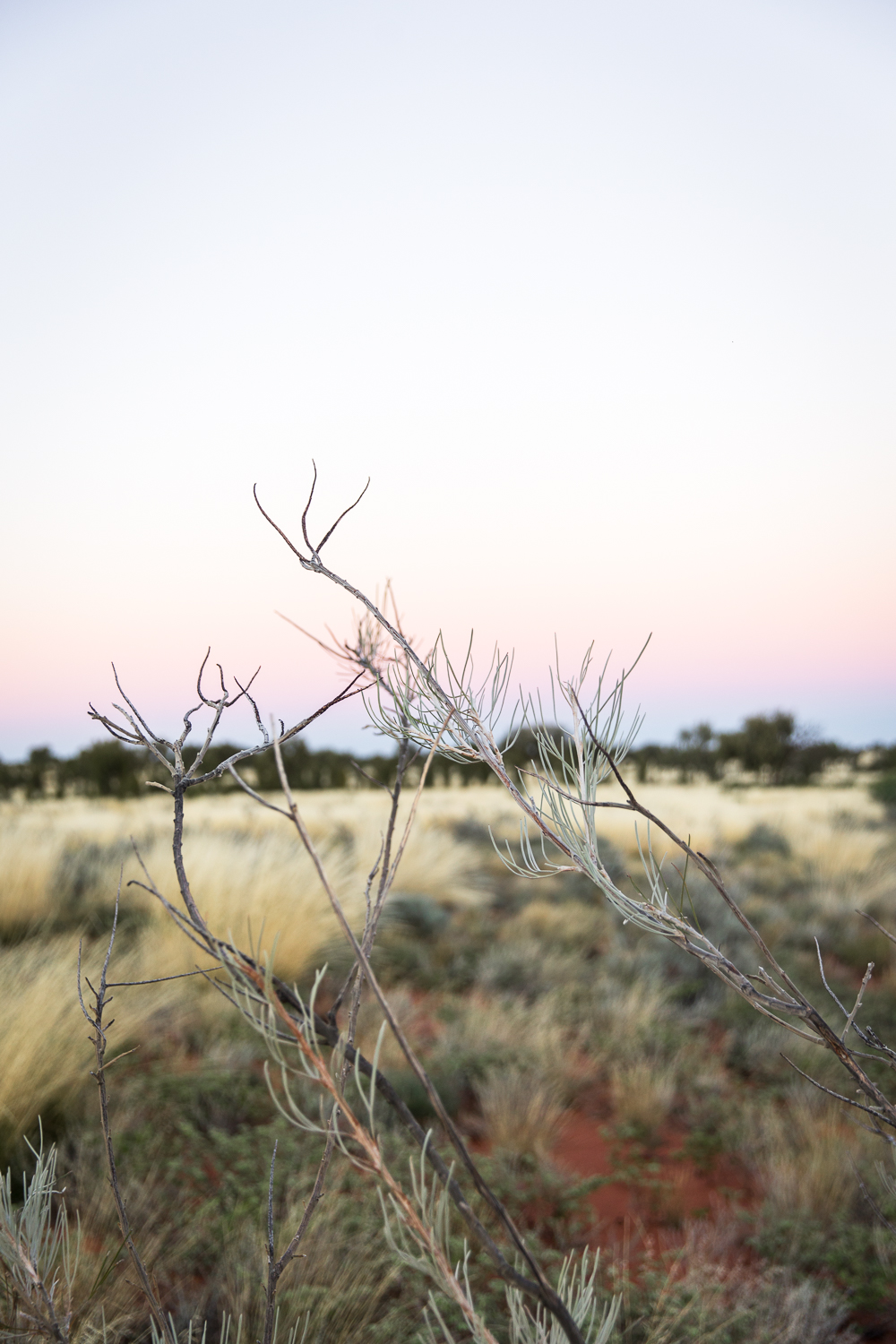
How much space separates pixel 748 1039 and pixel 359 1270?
3111 mm

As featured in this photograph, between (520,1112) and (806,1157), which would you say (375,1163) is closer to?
(520,1112)

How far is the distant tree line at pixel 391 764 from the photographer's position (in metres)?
25.5

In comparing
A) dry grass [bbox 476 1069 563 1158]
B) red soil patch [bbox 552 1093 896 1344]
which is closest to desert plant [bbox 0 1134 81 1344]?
red soil patch [bbox 552 1093 896 1344]

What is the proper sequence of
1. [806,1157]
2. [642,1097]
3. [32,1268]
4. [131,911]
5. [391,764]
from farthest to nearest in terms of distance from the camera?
[391,764] → [131,911] → [642,1097] → [806,1157] → [32,1268]

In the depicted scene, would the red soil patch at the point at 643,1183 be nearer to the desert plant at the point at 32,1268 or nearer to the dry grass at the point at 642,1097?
the dry grass at the point at 642,1097

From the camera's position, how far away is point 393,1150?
2.93 m

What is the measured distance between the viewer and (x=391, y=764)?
103 ft

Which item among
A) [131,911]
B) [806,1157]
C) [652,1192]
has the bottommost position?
[652,1192]

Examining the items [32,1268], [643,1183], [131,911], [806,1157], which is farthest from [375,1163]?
[131,911]

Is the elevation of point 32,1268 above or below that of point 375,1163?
below

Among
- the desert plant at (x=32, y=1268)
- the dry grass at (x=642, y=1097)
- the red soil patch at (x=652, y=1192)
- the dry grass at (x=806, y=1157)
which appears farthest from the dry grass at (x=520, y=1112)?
the desert plant at (x=32, y=1268)

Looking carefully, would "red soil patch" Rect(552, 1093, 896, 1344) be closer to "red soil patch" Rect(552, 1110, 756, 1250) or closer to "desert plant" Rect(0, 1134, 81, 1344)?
"red soil patch" Rect(552, 1110, 756, 1250)

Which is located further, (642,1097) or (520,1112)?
(642,1097)

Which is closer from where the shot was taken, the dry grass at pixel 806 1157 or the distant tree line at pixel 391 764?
the dry grass at pixel 806 1157
